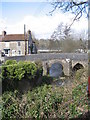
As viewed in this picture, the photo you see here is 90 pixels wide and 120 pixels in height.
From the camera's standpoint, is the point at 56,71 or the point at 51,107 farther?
the point at 56,71

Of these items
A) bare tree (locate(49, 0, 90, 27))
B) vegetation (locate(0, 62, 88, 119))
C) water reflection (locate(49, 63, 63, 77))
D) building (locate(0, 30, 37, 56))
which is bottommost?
water reflection (locate(49, 63, 63, 77))

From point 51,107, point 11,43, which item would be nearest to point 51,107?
point 51,107

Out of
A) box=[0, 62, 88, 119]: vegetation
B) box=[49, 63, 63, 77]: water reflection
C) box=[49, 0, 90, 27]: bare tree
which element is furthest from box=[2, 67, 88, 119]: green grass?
box=[49, 63, 63, 77]: water reflection

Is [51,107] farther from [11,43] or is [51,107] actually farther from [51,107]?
[11,43]

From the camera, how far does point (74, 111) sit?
1501 millimetres

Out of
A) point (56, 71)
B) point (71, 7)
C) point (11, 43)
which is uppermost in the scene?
point (71, 7)

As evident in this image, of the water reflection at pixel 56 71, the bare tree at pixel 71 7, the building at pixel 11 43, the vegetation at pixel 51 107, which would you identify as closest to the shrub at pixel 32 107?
the vegetation at pixel 51 107

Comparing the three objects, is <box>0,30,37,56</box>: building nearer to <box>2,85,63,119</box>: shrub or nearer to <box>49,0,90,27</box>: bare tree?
<box>49,0,90,27</box>: bare tree

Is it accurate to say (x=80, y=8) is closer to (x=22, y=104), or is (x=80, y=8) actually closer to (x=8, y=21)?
(x=8, y=21)

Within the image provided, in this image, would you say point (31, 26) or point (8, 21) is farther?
point (31, 26)

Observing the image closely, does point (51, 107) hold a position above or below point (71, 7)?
below

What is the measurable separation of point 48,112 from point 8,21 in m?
1.03

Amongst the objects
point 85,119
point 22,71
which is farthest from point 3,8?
point 22,71

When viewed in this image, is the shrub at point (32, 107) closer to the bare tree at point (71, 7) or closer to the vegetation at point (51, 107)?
the vegetation at point (51, 107)
